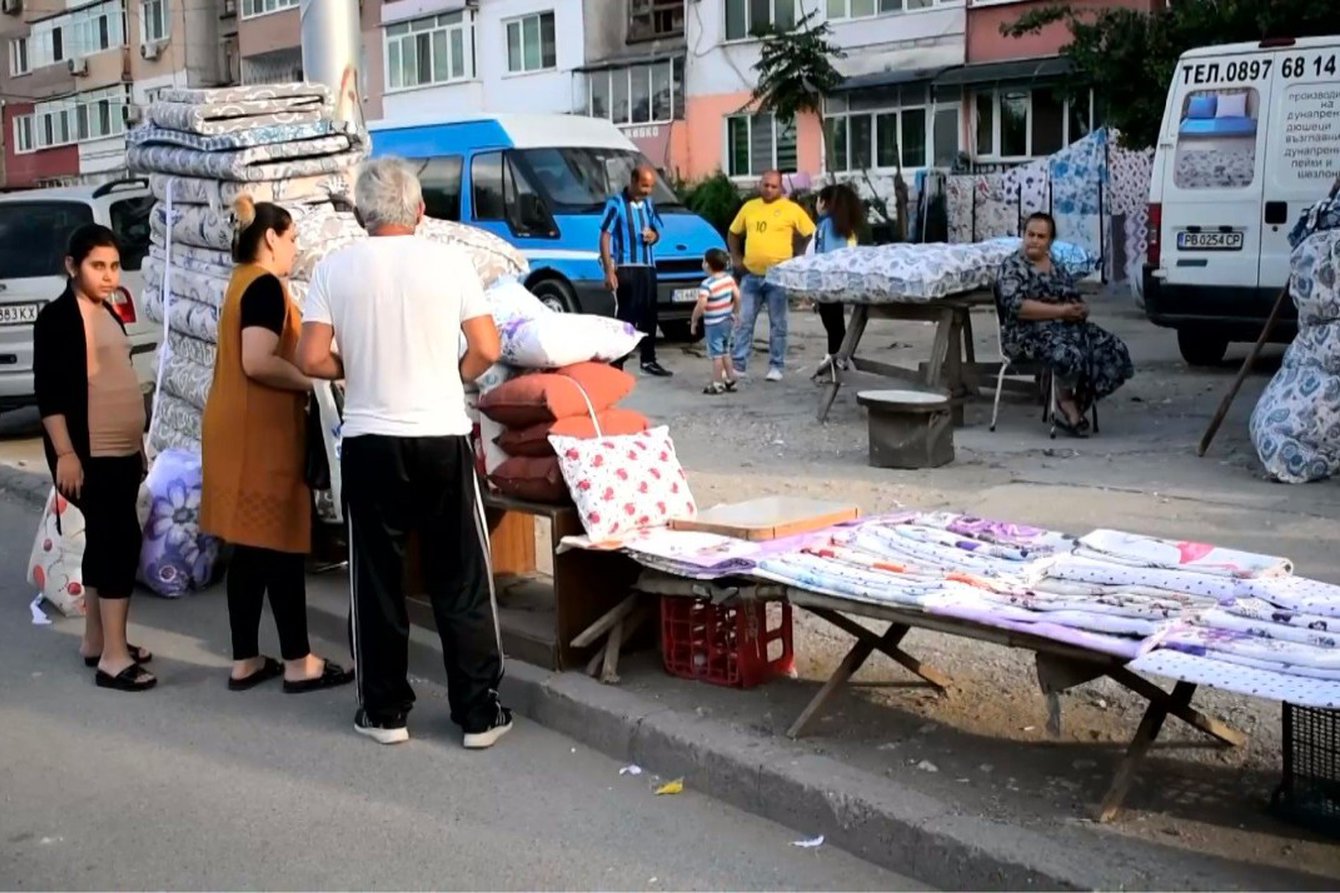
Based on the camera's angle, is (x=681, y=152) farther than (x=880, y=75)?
Yes

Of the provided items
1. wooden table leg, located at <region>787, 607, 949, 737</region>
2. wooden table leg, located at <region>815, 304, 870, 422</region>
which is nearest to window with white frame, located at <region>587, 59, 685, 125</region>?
wooden table leg, located at <region>815, 304, 870, 422</region>

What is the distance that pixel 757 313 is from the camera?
43.8 feet

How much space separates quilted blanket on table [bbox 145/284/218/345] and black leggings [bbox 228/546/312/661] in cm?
235

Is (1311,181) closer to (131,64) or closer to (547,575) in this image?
(547,575)

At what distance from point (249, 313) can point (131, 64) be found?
50.6 metres

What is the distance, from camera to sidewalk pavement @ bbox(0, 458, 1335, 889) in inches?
149

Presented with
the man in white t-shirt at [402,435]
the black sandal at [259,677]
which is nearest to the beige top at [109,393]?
the black sandal at [259,677]

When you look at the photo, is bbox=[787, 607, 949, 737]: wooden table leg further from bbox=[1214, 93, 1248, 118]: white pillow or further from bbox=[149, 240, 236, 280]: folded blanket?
bbox=[1214, 93, 1248, 118]: white pillow

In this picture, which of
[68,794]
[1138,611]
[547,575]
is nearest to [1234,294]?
[547,575]

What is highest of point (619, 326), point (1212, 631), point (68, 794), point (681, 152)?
point (681, 152)

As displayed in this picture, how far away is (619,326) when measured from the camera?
20.0 feet

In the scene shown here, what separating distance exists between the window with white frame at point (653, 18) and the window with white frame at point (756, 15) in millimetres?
2441

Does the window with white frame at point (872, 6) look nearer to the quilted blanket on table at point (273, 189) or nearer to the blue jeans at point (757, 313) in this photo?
the blue jeans at point (757, 313)

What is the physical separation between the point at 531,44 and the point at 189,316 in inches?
1172
